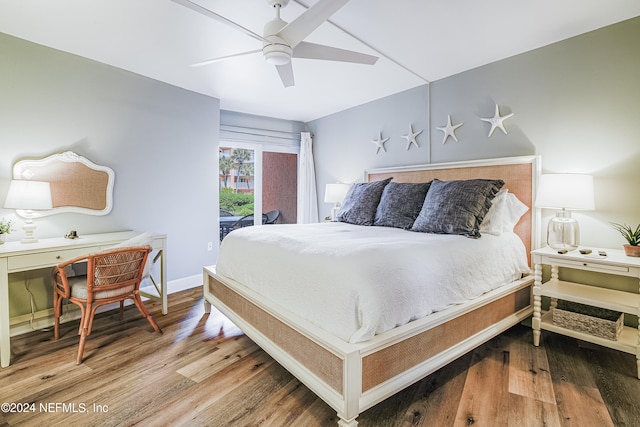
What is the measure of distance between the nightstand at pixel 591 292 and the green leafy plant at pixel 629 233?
4.2 inches

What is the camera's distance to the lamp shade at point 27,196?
7.61ft

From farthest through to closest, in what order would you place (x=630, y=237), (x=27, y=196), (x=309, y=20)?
(x=27, y=196), (x=630, y=237), (x=309, y=20)

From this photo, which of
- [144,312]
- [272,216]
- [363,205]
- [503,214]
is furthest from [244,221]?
[503,214]

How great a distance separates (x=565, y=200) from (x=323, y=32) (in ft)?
Answer: 7.13

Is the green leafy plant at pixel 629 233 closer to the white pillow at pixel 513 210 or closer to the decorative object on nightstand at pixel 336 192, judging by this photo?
the white pillow at pixel 513 210

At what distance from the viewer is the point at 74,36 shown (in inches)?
97.9

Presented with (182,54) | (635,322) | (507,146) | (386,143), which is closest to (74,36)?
(182,54)

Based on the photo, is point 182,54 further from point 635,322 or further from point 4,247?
point 635,322

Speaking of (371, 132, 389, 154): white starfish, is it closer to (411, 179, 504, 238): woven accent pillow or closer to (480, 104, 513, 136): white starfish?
(480, 104, 513, 136): white starfish

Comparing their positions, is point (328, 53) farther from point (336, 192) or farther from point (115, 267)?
point (336, 192)

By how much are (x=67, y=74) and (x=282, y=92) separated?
2036 millimetres

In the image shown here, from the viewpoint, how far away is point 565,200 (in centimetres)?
226

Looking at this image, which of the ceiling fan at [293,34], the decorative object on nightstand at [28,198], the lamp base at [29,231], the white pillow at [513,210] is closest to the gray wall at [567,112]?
the white pillow at [513,210]

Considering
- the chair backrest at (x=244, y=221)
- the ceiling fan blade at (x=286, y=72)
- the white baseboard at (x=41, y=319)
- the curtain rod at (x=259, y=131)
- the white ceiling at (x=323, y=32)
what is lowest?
the white baseboard at (x=41, y=319)
